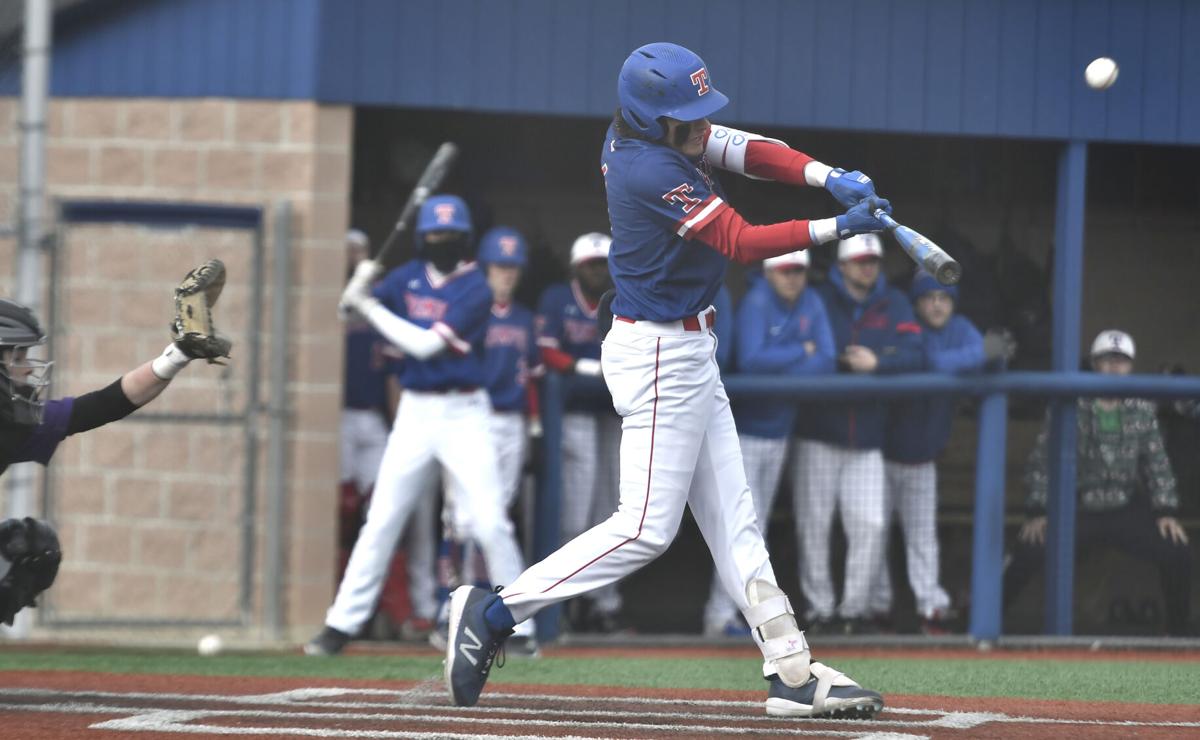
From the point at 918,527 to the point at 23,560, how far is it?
12.7ft

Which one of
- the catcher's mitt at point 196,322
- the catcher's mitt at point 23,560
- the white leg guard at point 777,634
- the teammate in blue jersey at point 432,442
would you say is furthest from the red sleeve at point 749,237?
the teammate in blue jersey at point 432,442

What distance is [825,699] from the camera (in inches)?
172

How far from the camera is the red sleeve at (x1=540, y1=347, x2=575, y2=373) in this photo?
24.6ft

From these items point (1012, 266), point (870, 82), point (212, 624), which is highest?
point (870, 82)

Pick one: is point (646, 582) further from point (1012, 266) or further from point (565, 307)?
point (1012, 266)

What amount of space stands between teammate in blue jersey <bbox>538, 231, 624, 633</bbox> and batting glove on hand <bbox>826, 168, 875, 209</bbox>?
10.2ft

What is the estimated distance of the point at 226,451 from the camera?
782cm

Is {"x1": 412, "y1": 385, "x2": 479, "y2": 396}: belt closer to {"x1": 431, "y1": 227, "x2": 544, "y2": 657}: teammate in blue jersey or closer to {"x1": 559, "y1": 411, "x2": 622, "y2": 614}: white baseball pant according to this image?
{"x1": 431, "y1": 227, "x2": 544, "y2": 657}: teammate in blue jersey

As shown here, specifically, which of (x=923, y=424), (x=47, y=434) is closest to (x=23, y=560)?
(x=47, y=434)

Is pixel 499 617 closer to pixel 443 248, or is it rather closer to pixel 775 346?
pixel 443 248

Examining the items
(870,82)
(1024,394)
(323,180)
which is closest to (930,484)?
(1024,394)

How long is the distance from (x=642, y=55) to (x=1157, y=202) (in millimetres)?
6746

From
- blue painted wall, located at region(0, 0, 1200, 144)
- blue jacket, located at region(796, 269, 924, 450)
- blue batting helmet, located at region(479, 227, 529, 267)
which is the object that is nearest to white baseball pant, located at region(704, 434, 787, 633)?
blue jacket, located at region(796, 269, 924, 450)

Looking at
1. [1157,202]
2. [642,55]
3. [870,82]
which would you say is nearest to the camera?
[642,55]
